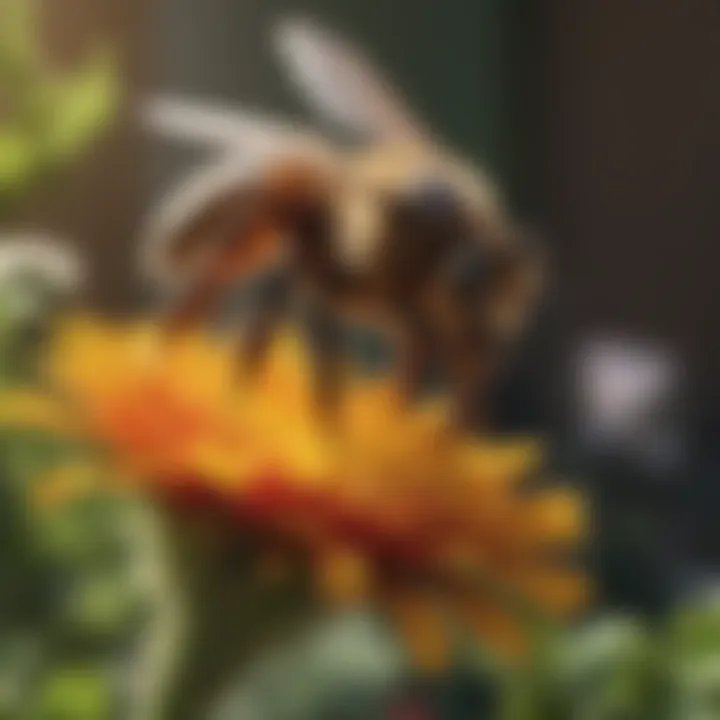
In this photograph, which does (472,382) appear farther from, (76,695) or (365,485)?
(76,695)

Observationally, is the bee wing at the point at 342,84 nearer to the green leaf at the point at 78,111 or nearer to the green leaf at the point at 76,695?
the green leaf at the point at 78,111

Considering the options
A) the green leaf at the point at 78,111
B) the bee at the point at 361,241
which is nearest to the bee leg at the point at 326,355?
the bee at the point at 361,241

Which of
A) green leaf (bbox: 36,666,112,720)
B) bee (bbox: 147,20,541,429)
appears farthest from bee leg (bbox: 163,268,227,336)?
green leaf (bbox: 36,666,112,720)

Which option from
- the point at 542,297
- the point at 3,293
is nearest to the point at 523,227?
the point at 542,297

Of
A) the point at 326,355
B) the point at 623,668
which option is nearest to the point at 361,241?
the point at 326,355

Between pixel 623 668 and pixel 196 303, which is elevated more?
pixel 196 303

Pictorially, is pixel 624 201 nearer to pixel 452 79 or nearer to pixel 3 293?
pixel 452 79
